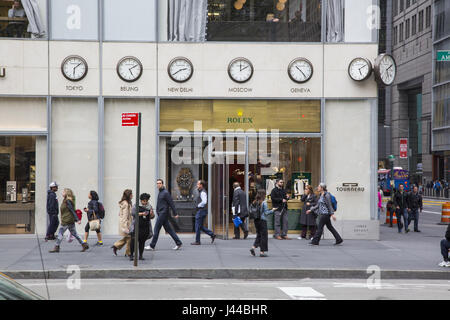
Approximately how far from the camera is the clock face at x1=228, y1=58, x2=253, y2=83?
1884 cm

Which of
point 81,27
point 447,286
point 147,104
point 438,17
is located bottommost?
point 447,286

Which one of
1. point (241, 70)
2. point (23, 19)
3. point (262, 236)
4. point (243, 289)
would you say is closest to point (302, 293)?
point (243, 289)

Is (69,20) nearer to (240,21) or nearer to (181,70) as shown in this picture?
(181,70)

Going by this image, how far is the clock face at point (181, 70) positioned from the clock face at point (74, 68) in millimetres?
2528

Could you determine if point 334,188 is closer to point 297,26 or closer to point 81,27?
point 297,26

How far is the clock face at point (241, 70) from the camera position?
18.8 m

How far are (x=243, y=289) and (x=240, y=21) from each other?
10486 millimetres

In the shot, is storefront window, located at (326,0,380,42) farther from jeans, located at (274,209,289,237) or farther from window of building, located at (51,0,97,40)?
window of building, located at (51,0,97,40)

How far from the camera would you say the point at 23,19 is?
60.7 feet

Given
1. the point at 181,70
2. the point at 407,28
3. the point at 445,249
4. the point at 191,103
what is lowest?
the point at 445,249

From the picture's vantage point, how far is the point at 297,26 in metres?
19.2

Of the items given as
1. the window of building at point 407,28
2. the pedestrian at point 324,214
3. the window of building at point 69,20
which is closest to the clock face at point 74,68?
the window of building at point 69,20
